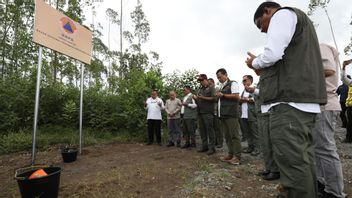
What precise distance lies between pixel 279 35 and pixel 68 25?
486 cm

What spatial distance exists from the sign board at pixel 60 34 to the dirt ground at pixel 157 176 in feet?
8.53

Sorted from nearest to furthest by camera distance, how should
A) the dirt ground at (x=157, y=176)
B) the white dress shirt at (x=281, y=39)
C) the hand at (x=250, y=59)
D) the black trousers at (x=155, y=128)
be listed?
the white dress shirt at (x=281, y=39)
the hand at (x=250, y=59)
the dirt ground at (x=157, y=176)
the black trousers at (x=155, y=128)

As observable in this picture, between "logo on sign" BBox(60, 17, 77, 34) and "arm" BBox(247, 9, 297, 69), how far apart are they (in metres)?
4.67

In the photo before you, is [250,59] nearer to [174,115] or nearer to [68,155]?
[68,155]

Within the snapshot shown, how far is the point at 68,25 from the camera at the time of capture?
16.3 ft

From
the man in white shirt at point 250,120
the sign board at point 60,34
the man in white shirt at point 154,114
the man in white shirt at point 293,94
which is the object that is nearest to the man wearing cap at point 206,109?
the man in white shirt at point 250,120

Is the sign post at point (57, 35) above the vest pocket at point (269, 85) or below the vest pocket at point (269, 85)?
above

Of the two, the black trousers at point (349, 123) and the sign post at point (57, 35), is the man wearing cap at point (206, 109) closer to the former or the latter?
the sign post at point (57, 35)

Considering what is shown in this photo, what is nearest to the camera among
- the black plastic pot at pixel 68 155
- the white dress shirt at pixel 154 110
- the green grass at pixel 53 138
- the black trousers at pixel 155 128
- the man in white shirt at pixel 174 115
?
the black plastic pot at pixel 68 155

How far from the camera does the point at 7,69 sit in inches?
438

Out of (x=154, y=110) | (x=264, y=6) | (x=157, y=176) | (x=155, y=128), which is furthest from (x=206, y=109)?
(x=264, y=6)

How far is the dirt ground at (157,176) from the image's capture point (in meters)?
2.85

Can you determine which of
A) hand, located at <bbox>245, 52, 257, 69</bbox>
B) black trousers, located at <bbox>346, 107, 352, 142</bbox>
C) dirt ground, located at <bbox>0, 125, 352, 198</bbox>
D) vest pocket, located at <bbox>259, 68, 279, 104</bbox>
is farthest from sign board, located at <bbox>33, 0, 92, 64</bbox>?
black trousers, located at <bbox>346, 107, 352, 142</bbox>

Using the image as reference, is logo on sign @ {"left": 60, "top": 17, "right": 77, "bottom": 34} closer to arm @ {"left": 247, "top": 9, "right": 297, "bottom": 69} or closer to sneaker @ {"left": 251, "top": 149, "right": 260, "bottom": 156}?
arm @ {"left": 247, "top": 9, "right": 297, "bottom": 69}
